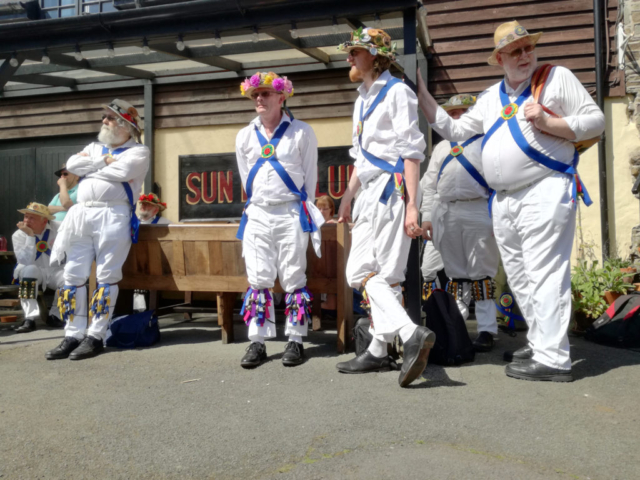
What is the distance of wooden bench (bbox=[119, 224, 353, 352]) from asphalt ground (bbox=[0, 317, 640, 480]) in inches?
26.8

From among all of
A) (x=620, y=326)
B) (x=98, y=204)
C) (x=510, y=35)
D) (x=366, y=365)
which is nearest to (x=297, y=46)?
(x=98, y=204)

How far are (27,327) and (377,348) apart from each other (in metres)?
4.26

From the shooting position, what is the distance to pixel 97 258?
5141 millimetres

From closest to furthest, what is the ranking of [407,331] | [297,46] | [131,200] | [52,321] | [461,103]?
[407,331] → [131,200] → [461,103] → [297,46] → [52,321]

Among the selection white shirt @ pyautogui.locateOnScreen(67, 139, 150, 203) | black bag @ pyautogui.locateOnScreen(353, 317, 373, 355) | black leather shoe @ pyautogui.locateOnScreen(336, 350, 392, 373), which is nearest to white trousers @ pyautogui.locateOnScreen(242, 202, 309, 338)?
black bag @ pyautogui.locateOnScreen(353, 317, 373, 355)

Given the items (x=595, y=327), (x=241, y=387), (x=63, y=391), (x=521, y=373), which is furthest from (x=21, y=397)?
(x=595, y=327)

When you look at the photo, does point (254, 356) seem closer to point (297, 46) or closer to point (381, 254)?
point (381, 254)

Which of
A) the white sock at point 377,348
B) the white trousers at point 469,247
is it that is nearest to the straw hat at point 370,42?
the white trousers at point 469,247

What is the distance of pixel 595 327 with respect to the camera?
5.11m

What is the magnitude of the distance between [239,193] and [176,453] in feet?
18.8

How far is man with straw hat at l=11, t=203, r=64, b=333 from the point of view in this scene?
6.72 m

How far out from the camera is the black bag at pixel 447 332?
4.24 metres

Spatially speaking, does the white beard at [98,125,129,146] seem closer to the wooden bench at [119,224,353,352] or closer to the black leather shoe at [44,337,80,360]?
the wooden bench at [119,224,353,352]

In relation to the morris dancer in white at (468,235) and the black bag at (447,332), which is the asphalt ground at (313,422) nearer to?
the black bag at (447,332)
